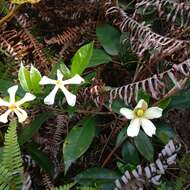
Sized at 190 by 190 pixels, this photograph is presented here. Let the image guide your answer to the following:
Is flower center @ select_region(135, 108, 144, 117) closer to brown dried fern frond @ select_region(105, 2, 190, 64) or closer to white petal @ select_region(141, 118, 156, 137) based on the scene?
white petal @ select_region(141, 118, 156, 137)

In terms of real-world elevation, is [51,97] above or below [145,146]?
above

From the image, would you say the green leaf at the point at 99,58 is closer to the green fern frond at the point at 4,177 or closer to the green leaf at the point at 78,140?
the green leaf at the point at 78,140

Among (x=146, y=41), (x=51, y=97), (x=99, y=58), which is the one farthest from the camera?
(x=99, y=58)

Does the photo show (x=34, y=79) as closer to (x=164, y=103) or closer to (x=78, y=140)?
(x=78, y=140)

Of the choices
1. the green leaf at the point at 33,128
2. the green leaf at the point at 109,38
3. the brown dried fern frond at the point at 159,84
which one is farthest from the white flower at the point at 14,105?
the green leaf at the point at 109,38

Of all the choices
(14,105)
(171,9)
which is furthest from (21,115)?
A: (171,9)

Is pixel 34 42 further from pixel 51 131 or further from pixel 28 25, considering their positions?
pixel 51 131

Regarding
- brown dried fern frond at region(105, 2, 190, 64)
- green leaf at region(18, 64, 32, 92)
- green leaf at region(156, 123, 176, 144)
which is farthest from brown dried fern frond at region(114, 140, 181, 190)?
green leaf at region(18, 64, 32, 92)
